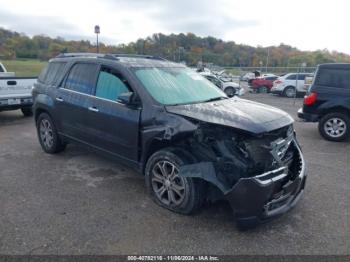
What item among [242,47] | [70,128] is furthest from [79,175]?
[242,47]

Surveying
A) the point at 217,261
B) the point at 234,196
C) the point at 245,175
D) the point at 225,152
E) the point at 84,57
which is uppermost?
the point at 84,57

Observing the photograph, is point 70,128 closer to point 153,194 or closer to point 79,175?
point 79,175

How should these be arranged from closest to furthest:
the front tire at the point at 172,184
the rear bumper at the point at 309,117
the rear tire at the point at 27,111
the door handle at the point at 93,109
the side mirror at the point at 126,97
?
1. the front tire at the point at 172,184
2. the side mirror at the point at 126,97
3. the door handle at the point at 93,109
4. the rear bumper at the point at 309,117
5. the rear tire at the point at 27,111

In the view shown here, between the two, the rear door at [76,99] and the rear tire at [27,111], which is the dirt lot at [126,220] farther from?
the rear tire at [27,111]

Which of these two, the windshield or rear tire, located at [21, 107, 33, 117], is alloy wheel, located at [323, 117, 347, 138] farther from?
rear tire, located at [21, 107, 33, 117]

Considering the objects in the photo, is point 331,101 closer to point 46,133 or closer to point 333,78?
point 333,78

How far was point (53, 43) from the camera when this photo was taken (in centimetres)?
4441

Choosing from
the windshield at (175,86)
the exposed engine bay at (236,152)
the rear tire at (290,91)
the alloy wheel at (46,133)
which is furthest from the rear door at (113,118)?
the rear tire at (290,91)

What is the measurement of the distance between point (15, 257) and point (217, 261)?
1851 millimetres

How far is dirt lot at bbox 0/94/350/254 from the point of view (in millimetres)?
2889

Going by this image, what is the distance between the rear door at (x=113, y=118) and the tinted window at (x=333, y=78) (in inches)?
209

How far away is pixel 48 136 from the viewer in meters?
5.59

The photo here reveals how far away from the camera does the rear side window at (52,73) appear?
5.23 metres

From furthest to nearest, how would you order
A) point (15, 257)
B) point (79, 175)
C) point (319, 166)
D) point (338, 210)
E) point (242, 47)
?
point (242, 47)
point (319, 166)
point (79, 175)
point (338, 210)
point (15, 257)
